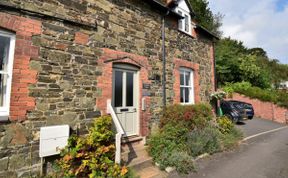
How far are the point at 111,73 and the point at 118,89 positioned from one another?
0.73 metres

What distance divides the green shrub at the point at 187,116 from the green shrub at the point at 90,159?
2.98 m

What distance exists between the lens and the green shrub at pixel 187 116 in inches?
293

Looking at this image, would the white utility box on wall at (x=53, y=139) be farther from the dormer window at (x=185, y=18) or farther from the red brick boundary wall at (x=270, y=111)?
the red brick boundary wall at (x=270, y=111)

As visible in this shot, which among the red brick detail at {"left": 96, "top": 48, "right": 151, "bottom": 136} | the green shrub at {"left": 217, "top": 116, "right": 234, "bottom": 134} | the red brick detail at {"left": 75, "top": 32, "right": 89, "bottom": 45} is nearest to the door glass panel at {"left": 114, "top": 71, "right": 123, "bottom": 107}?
the red brick detail at {"left": 96, "top": 48, "right": 151, "bottom": 136}

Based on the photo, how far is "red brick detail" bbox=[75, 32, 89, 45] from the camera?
5.70 m

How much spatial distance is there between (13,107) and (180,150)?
4.77 metres

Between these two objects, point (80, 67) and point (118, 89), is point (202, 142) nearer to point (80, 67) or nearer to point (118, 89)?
point (118, 89)

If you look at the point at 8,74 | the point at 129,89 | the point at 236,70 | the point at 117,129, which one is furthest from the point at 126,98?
the point at 236,70

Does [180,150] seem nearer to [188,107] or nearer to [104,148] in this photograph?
[188,107]

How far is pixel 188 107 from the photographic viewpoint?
25.8 feet

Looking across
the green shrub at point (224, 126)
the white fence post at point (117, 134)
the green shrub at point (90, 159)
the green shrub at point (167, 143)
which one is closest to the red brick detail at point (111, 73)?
the white fence post at point (117, 134)

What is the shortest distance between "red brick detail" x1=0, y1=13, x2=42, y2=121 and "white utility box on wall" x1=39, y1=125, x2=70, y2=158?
60 cm

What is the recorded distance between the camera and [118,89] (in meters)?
6.93

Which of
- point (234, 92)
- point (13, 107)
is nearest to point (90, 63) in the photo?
point (13, 107)
